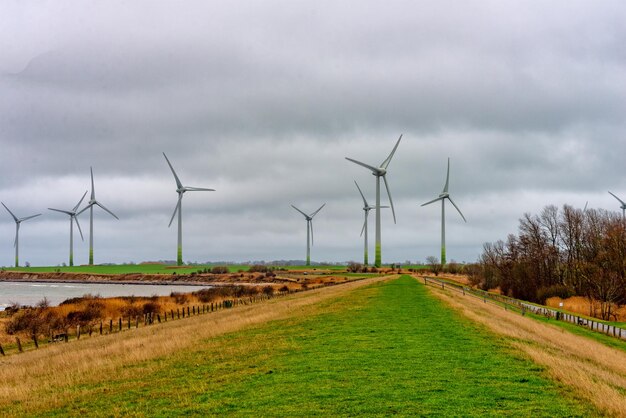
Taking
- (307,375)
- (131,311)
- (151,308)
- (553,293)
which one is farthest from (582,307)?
(307,375)

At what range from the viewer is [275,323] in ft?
116

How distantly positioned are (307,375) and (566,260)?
9405cm

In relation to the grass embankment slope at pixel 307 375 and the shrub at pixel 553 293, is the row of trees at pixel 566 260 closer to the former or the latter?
the shrub at pixel 553 293

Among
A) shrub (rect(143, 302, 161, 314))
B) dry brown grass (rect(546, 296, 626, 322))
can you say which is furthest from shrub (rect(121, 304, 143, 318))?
dry brown grass (rect(546, 296, 626, 322))

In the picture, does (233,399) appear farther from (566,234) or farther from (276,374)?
(566,234)

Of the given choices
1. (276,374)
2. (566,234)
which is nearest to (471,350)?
(276,374)

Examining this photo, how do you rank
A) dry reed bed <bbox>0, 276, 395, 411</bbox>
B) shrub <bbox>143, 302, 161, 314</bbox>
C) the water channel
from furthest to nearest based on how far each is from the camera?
the water channel, shrub <bbox>143, 302, 161, 314</bbox>, dry reed bed <bbox>0, 276, 395, 411</bbox>

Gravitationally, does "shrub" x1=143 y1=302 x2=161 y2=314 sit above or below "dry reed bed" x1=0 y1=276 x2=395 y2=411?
below

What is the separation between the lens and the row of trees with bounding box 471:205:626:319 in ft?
248

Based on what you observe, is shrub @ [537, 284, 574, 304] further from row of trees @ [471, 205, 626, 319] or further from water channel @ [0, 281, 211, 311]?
water channel @ [0, 281, 211, 311]

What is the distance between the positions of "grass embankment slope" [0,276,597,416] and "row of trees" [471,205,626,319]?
52.9 m

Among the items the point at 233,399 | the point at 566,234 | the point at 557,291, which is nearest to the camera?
the point at 233,399

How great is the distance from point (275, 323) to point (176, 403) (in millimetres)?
19221

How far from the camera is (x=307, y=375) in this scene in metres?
18.0
